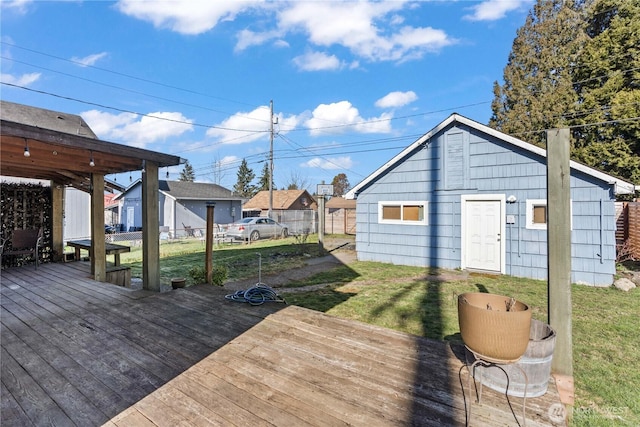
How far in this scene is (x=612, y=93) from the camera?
14.0 metres

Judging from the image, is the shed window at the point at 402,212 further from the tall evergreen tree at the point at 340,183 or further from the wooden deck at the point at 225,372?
the tall evergreen tree at the point at 340,183

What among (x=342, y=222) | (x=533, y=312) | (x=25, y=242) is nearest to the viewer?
(x=533, y=312)

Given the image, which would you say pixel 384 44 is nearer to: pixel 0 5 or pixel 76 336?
pixel 0 5

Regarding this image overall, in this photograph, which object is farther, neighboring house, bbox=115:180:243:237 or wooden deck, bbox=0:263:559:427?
neighboring house, bbox=115:180:243:237

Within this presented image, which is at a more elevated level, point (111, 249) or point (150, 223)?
point (150, 223)

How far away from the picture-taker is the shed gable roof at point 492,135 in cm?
625

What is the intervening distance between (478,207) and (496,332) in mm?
6637

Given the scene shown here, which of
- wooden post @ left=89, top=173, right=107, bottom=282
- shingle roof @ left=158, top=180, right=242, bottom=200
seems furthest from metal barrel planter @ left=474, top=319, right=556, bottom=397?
shingle roof @ left=158, top=180, right=242, bottom=200

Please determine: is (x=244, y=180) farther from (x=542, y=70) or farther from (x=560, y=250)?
(x=560, y=250)

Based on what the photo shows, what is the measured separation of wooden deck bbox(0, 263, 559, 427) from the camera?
72.4 inches

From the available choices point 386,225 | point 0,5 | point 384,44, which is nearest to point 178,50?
point 0,5

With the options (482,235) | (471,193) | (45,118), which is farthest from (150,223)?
(45,118)

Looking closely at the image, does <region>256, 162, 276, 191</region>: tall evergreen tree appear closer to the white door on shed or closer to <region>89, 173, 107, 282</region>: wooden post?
the white door on shed

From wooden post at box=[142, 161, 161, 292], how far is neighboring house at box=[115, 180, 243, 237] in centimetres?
1648
